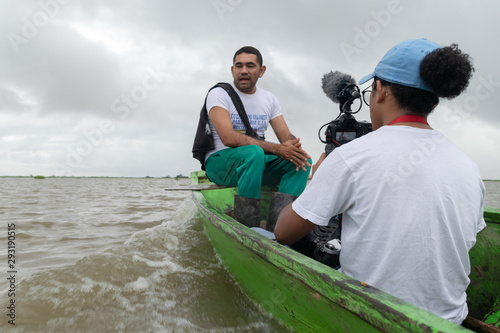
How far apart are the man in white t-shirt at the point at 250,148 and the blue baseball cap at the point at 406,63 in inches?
55.4

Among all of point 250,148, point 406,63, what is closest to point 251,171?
point 250,148

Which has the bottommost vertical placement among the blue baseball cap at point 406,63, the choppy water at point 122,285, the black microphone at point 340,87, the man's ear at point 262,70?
the choppy water at point 122,285

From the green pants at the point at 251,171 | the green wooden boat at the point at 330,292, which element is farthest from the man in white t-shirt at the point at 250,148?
the green wooden boat at the point at 330,292

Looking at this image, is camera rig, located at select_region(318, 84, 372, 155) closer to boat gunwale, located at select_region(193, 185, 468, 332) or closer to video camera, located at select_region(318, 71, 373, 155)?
video camera, located at select_region(318, 71, 373, 155)

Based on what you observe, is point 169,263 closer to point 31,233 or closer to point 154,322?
point 154,322

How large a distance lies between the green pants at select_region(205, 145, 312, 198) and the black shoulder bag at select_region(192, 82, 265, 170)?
0.46 ft

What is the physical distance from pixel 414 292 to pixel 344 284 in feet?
0.79

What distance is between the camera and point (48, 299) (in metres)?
2.26

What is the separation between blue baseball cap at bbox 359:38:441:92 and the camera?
1.16 meters

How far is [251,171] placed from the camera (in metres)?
2.64

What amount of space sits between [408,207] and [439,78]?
0.46 m

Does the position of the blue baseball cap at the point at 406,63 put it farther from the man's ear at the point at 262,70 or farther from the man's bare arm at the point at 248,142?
the man's ear at the point at 262,70

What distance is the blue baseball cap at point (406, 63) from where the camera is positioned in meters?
1.16

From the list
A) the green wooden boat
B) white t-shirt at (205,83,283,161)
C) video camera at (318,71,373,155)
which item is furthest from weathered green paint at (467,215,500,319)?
white t-shirt at (205,83,283,161)
